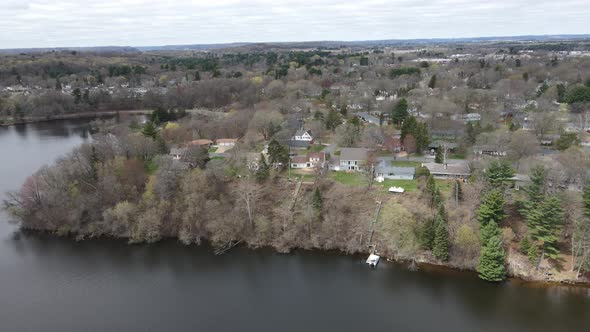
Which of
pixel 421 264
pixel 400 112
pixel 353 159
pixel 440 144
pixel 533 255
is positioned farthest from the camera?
pixel 400 112

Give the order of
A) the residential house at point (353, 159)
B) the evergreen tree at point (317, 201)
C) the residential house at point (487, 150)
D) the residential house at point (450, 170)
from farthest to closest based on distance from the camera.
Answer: the residential house at point (487, 150) < the residential house at point (353, 159) < the residential house at point (450, 170) < the evergreen tree at point (317, 201)

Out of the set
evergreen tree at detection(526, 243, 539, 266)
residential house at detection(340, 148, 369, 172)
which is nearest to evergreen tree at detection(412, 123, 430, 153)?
residential house at detection(340, 148, 369, 172)

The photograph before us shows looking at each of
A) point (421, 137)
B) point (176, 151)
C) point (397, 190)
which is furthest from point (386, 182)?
point (176, 151)

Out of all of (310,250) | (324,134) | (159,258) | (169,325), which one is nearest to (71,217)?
(159,258)

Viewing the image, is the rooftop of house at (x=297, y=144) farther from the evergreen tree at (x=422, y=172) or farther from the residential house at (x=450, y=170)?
the residential house at (x=450, y=170)

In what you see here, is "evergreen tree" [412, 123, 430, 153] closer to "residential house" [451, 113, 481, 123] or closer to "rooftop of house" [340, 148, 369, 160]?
"rooftop of house" [340, 148, 369, 160]

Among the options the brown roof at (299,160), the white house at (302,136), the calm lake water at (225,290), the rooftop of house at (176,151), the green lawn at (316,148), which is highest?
the white house at (302,136)

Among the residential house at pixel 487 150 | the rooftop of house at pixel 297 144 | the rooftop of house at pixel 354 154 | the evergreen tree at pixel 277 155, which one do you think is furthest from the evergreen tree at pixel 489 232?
the rooftop of house at pixel 297 144

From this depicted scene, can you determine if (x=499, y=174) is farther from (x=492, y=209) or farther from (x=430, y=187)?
(x=430, y=187)

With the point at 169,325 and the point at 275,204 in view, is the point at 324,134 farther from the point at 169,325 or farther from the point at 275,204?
the point at 169,325
